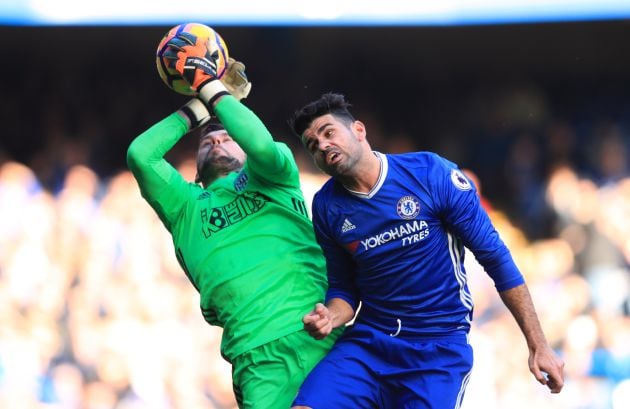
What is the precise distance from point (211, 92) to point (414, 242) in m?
0.94

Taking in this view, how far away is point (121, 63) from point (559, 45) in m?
2.90

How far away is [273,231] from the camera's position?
161 inches

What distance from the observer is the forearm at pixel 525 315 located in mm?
3668

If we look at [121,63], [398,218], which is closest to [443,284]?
[398,218]

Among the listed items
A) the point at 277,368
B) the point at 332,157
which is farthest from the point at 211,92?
the point at 277,368

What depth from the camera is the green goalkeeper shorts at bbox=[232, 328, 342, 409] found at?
3879 mm

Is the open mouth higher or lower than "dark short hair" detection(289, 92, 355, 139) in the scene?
lower

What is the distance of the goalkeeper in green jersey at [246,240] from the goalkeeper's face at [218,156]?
0.45 ft

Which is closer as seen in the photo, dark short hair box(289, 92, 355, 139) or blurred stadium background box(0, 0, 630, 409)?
dark short hair box(289, 92, 355, 139)

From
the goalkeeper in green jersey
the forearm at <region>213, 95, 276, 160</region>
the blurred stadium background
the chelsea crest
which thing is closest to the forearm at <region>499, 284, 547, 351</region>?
the chelsea crest

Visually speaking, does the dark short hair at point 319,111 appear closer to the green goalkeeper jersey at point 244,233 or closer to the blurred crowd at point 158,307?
the green goalkeeper jersey at point 244,233

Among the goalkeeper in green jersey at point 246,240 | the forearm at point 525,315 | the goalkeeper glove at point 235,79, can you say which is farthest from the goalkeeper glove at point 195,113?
the forearm at point 525,315

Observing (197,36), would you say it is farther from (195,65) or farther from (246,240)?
(246,240)

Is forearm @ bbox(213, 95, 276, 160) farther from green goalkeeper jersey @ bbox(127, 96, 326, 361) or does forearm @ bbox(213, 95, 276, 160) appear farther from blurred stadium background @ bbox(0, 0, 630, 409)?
blurred stadium background @ bbox(0, 0, 630, 409)
